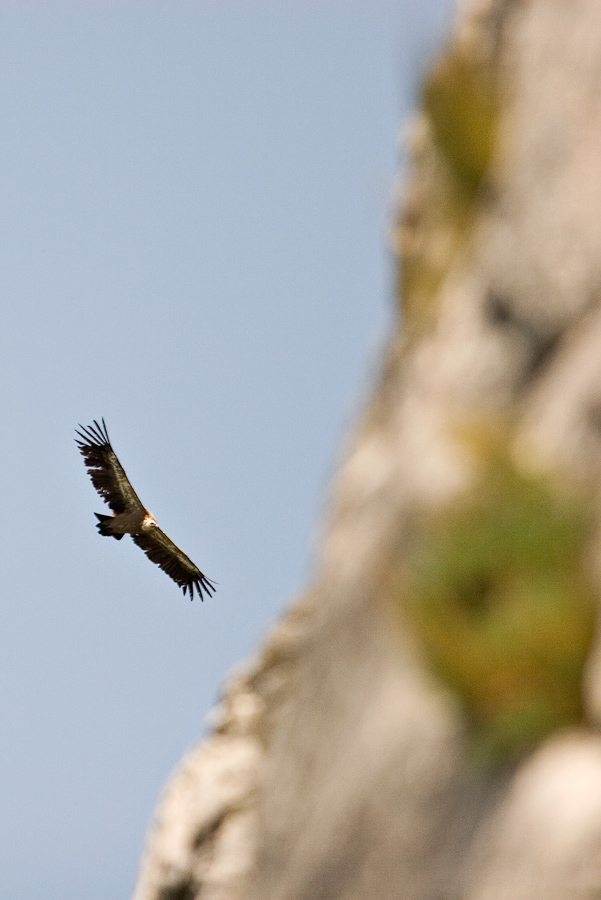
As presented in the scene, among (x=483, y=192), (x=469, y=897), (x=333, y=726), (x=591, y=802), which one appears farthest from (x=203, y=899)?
(x=483, y=192)

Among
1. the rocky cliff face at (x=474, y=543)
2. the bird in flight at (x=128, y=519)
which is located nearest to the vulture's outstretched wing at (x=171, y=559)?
the bird in flight at (x=128, y=519)

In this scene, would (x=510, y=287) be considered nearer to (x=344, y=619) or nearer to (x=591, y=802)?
(x=344, y=619)

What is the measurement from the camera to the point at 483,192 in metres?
8.35

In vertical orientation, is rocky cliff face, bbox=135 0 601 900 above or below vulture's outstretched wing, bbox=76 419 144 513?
below

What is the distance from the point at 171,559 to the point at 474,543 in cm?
1819

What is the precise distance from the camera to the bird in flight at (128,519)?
23.1 meters

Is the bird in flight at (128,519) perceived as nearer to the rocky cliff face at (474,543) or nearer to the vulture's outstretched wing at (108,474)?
the vulture's outstretched wing at (108,474)

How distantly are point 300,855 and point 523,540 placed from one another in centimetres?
237

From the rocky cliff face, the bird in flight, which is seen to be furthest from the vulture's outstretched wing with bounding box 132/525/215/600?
the rocky cliff face

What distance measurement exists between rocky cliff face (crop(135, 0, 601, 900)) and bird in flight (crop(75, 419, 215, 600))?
14.3m

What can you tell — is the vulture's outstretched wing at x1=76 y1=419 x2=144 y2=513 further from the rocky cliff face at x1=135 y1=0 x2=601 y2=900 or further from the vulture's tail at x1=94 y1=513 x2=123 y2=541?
the rocky cliff face at x1=135 y1=0 x2=601 y2=900

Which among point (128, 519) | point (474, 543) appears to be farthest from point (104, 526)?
point (474, 543)

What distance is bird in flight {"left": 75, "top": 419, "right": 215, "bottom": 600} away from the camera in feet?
75.7

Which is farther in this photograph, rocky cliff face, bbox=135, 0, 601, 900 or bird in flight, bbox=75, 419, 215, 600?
bird in flight, bbox=75, 419, 215, 600
